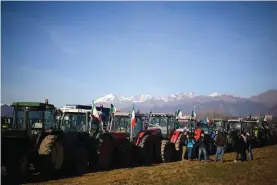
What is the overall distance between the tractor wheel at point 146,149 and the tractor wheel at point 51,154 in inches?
194

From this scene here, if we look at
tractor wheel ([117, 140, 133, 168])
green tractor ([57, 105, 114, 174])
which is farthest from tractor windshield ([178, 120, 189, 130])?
green tractor ([57, 105, 114, 174])

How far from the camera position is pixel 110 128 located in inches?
610

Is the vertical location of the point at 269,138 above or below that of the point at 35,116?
below

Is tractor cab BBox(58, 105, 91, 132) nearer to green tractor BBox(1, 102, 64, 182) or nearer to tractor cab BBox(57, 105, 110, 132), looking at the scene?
tractor cab BBox(57, 105, 110, 132)

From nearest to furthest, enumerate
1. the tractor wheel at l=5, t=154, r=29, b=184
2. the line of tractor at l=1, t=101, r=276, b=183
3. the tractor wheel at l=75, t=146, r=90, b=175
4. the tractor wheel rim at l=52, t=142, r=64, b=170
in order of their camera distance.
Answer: the tractor wheel at l=5, t=154, r=29, b=184 < the line of tractor at l=1, t=101, r=276, b=183 < the tractor wheel rim at l=52, t=142, r=64, b=170 < the tractor wheel at l=75, t=146, r=90, b=175

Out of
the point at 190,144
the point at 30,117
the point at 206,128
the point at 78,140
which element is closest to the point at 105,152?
the point at 78,140

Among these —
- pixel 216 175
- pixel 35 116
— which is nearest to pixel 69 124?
pixel 35 116

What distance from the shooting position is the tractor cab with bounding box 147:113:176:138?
17.6 m

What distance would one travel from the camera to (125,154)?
14.3m

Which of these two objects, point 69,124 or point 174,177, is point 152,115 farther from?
point 174,177

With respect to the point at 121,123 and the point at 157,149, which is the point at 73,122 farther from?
the point at 157,149

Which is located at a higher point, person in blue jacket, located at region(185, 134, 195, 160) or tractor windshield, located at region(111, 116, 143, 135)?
tractor windshield, located at region(111, 116, 143, 135)

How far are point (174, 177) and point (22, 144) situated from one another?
4.99 m

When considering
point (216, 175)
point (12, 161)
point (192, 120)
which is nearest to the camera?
point (12, 161)
